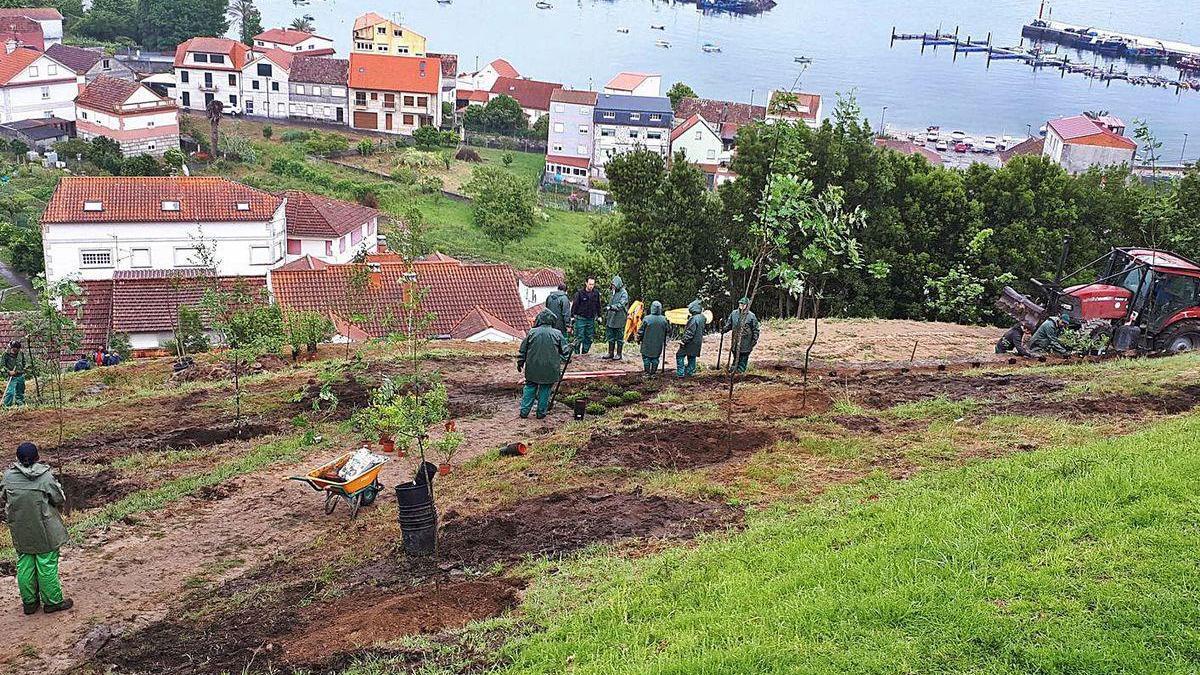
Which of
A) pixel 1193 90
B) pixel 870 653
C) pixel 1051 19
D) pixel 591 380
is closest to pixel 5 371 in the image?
pixel 591 380

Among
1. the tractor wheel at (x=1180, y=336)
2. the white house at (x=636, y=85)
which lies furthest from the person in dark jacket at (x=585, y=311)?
the white house at (x=636, y=85)

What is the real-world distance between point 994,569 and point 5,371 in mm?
14597

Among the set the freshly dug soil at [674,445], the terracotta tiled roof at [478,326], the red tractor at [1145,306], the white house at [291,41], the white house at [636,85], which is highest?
the white house at [291,41]

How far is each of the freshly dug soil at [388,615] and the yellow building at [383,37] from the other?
83.2m

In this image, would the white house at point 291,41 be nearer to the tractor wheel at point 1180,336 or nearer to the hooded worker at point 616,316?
the hooded worker at point 616,316

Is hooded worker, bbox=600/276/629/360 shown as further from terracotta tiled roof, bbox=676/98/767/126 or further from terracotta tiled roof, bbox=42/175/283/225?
terracotta tiled roof, bbox=676/98/767/126

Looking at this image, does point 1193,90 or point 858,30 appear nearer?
point 1193,90

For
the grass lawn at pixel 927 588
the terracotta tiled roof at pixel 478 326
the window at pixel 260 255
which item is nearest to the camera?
the grass lawn at pixel 927 588

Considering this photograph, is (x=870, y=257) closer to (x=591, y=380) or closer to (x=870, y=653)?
(x=591, y=380)

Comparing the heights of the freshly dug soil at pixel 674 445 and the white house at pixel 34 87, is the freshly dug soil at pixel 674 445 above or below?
below

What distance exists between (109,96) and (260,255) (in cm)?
2772

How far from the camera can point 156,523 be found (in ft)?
34.3

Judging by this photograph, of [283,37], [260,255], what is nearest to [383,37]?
[283,37]

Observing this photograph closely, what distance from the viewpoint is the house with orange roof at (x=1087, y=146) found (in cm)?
6322
